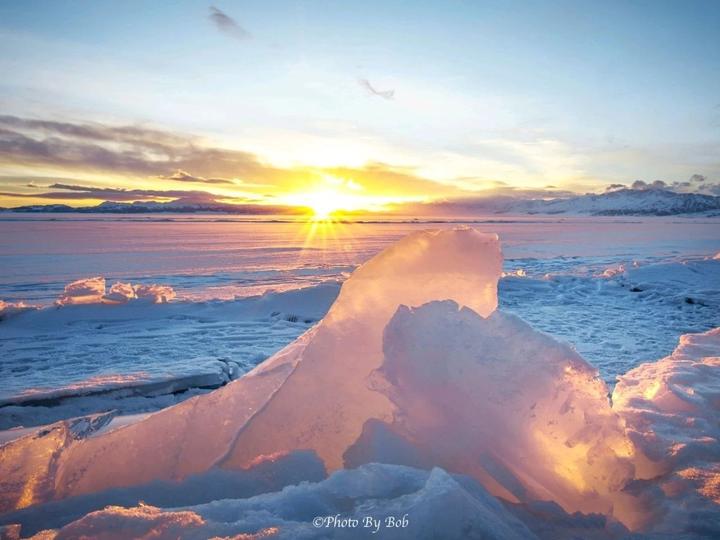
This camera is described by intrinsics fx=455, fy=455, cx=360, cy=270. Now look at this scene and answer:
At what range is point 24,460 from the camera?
2.12 metres

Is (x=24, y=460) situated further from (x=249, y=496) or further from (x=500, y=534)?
(x=500, y=534)

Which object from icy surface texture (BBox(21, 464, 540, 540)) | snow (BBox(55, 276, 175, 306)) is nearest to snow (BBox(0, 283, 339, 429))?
snow (BBox(55, 276, 175, 306))

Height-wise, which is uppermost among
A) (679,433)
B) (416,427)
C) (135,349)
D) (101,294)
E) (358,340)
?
(358,340)

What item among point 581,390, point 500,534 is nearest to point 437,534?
point 500,534

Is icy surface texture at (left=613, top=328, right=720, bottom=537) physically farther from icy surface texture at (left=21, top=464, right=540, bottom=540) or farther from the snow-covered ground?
the snow-covered ground

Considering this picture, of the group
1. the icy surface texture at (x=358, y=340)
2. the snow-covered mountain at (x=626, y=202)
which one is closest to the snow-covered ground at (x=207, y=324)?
the icy surface texture at (x=358, y=340)

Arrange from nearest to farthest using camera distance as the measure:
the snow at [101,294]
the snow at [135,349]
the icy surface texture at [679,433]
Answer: the icy surface texture at [679,433]
the snow at [135,349]
the snow at [101,294]

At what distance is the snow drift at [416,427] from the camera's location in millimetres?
1931

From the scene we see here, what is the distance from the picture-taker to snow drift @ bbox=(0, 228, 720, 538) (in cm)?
193

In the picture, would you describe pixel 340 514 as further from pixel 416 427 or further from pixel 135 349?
pixel 135 349

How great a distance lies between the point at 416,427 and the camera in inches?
79.6

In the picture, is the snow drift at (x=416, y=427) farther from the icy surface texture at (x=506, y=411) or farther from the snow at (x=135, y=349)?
the snow at (x=135, y=349)

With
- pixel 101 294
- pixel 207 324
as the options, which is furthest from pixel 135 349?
pixel 101 294

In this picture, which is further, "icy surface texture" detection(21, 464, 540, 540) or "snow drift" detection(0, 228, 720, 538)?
"snow drift" detection(0, 228, 720, 538)
